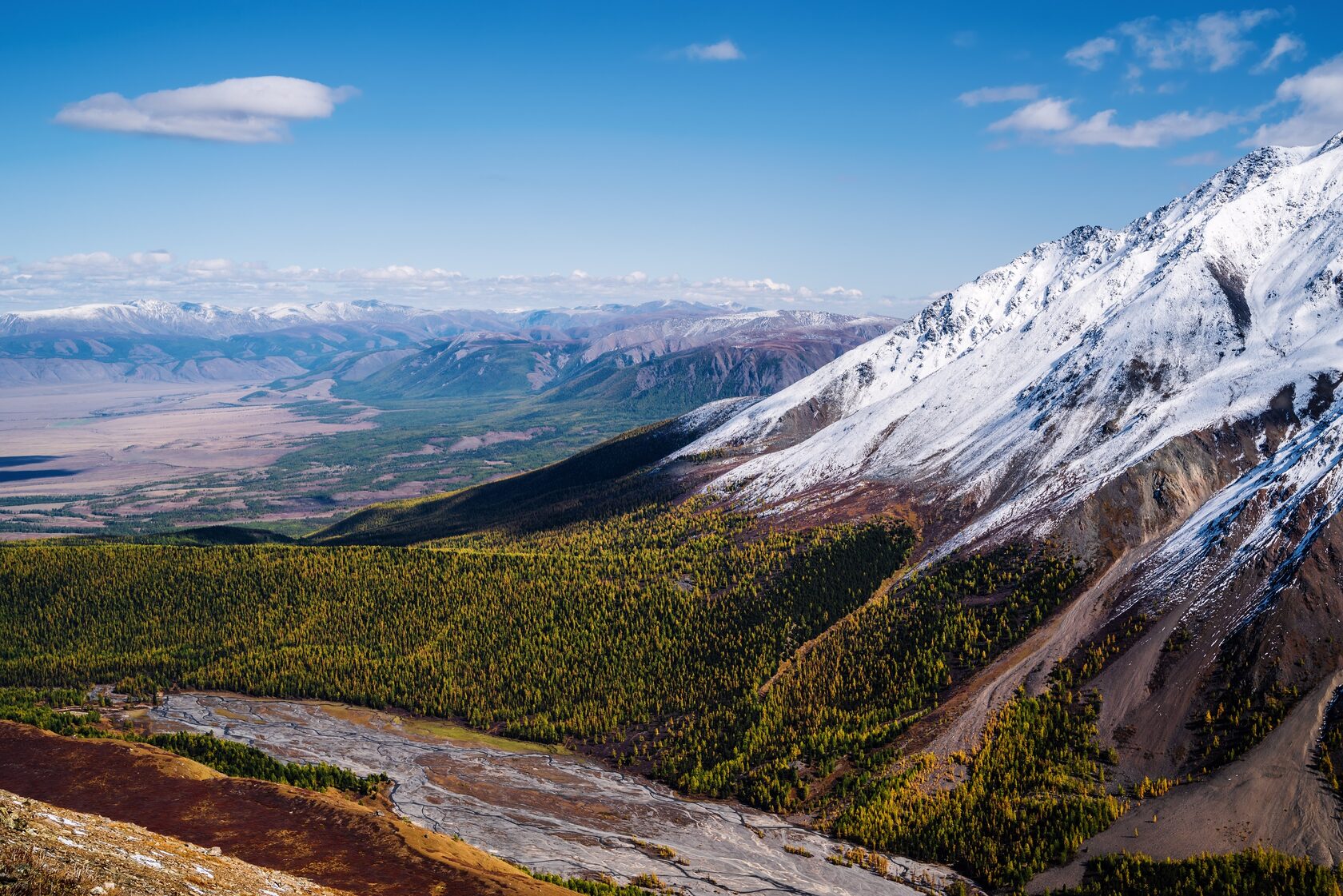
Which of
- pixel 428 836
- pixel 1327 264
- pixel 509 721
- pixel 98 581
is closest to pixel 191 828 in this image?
pixel 428 836

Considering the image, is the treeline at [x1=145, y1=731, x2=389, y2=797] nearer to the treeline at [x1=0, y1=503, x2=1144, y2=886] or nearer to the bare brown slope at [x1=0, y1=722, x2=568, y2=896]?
the bare brown slope at [x1=0, y1=722, x2=568, y2=896]

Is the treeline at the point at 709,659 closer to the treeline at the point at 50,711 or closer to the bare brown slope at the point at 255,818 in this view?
the treeline at the point at 50,711

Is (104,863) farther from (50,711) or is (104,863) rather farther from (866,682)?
(866,682)

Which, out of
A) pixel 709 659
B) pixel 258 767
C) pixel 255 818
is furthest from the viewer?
pixel 709 659

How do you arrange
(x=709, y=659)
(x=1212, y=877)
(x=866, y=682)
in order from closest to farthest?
(x=1212, y=877)
(x=866, y=682)
(x=709, y=659)

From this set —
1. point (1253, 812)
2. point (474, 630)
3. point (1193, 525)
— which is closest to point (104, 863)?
point (1253, 812)

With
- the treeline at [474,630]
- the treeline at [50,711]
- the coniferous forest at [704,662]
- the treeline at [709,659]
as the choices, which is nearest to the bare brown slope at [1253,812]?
the coniferous forest at [704,662]
